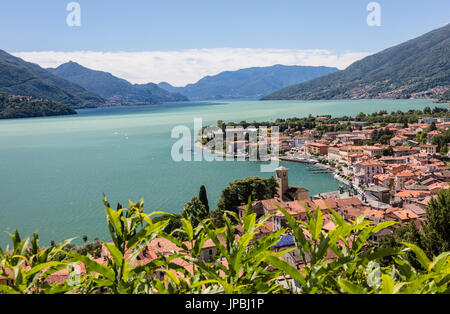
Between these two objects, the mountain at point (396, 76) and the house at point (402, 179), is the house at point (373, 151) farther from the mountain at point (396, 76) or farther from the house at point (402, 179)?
the mountain at point (396, 76)

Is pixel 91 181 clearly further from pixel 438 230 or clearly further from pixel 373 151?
pixel 373 151

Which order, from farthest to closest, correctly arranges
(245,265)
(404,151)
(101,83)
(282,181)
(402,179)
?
1. (101,83)
2. (404,151)
3. (402,179)
4. (282,181)
5. (245,265)

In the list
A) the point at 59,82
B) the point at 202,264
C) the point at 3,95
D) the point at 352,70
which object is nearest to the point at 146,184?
the point at 202,264

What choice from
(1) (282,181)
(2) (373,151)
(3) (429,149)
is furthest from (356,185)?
(3) (429,149)

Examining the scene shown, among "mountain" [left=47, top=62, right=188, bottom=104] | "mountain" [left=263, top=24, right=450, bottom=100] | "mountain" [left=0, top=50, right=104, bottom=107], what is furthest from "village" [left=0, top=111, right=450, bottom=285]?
"mountain" [left=47, top=62, right=188, bottom=104]

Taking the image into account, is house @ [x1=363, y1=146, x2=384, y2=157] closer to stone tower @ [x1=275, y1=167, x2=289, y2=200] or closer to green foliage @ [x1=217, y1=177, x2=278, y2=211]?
stone tower @ [x1=275, y1=167, x2=289, y2=200]
